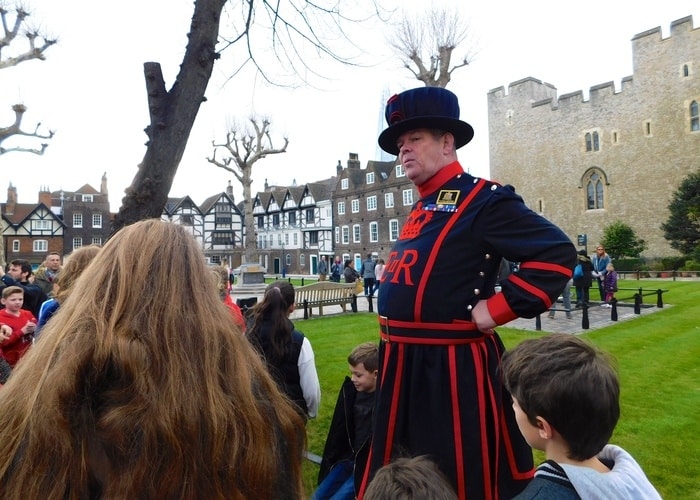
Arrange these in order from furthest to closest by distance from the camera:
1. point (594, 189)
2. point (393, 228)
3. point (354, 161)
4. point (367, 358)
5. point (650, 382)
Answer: point (354, 161)
point (393, 228)
point (594, 189)
point (650, 382)
point (367, 358)

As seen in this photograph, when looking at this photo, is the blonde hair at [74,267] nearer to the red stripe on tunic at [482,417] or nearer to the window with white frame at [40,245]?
the red stripe on tunic at [482,417]

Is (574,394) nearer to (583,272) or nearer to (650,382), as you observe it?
(650,382)

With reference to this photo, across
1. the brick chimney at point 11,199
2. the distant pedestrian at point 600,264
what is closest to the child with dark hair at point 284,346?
the distant pedestrian at point 600,264

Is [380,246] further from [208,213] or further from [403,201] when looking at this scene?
[208,213]

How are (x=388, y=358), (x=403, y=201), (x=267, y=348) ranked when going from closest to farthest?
(x=388, y=358) → (x=267, y=348) → (x=403, y=201)

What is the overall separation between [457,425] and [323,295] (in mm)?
12858

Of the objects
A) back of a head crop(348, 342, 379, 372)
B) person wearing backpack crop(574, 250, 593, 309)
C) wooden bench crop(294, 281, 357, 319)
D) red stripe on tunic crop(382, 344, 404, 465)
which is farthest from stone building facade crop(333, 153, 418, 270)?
red stripe on tunic crop(382, 344, 404, 465)

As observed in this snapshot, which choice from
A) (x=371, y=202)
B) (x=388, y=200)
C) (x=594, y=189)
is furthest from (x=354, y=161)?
(x=594, y=189)

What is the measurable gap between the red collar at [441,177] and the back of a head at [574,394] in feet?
3.54

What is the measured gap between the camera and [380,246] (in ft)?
146

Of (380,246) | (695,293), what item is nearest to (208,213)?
(380,246)

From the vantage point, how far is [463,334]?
2246mm

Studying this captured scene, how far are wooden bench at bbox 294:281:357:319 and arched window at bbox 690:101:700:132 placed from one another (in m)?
29.2

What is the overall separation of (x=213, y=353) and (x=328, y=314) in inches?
541
